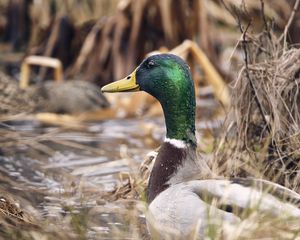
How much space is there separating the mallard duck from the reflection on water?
0.23m

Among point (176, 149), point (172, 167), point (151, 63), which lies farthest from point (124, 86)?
point (172, 167)

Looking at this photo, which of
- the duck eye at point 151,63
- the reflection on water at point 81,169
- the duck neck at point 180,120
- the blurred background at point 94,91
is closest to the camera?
the duck neck at point 180,120

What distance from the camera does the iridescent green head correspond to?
446 centimetres

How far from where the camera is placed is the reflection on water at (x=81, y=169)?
4.90m

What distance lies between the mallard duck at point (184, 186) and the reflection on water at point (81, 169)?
23 cm

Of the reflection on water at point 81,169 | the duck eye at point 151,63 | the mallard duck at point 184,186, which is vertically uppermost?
the duck eye at point 151,63

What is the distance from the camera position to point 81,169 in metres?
6.68

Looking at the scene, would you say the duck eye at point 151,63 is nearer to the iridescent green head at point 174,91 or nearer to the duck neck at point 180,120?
the iridescent green head at point 174,91

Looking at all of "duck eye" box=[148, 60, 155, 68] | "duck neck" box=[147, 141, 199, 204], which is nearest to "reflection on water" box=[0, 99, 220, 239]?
"duck neck" box=[147, 141, 199, 204]

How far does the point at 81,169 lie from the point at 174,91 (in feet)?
7.65

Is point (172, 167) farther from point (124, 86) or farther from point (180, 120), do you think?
point (124, 86)

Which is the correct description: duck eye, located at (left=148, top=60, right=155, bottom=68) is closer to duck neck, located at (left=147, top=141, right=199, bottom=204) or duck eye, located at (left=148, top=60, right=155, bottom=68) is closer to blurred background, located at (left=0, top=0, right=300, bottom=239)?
duck neck, located at (left=147, top=141, right=199, bottom=204)

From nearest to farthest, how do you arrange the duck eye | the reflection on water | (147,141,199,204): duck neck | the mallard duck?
the mallard duck → (147,141,199,204): duck neck → the duck eye → the reflection on water

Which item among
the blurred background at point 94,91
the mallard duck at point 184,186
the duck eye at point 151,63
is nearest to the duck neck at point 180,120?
the mallard duck at point 184,186
